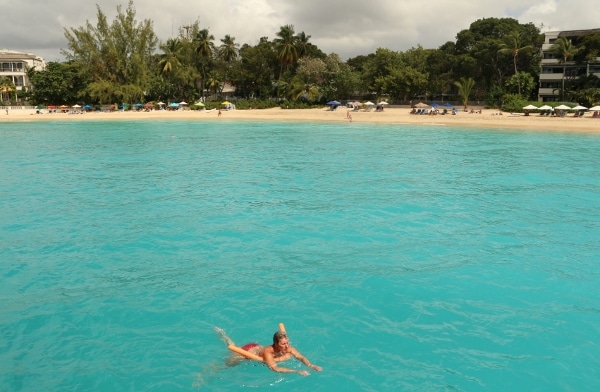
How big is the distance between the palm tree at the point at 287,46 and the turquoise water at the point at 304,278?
2315 inches

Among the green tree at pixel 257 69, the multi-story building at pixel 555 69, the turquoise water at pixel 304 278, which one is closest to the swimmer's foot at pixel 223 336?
the turquoise water at pixel 304 278

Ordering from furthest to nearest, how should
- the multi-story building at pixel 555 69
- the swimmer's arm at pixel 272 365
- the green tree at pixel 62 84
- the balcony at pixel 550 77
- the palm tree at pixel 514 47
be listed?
1. the green tree at pixel 62 84
2. the balcony at pixel 550 77
3. the multi-story building at pixel 555 69
4. the palm tree at pixel 514 47
5. the swimmer's arm at pixel 272 365

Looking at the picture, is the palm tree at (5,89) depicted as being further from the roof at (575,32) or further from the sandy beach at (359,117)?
the roof at (575,32)

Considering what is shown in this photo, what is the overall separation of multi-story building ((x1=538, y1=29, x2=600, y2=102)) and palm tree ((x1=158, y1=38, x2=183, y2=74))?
55620 millimetres

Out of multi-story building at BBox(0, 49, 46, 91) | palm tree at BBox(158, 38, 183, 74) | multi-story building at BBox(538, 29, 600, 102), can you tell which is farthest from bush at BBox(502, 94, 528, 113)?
multi-story building at BBox(0, 49, 46, 91)

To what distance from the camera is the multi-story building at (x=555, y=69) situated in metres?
69.6

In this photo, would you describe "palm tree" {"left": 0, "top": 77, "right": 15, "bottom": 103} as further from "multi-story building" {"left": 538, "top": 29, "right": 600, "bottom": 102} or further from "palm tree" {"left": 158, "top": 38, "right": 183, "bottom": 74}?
"multi-story building" {"left": 538, "top": 29, "right": 600, "bottom": 102}

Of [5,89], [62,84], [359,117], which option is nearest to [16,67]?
[5,89]

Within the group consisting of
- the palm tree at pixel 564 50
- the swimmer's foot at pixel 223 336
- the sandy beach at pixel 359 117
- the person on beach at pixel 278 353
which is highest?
the palm tree at pixel 564 50

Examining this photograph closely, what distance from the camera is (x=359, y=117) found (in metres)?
62.3

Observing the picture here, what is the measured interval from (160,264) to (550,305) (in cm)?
890

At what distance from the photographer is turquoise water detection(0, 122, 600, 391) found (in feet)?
25.9

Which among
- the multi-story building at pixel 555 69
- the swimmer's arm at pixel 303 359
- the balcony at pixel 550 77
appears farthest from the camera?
the balcony at pixel 550 77

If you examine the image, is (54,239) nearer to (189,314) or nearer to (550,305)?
(189,314)
